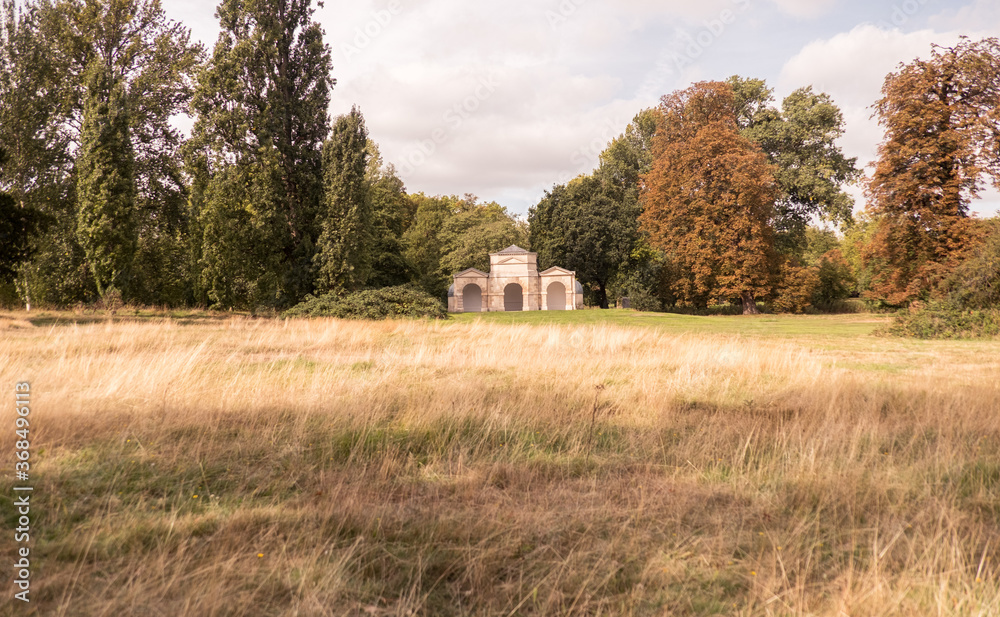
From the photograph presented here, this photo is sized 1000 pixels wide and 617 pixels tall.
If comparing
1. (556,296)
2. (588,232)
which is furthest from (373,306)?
(556,296)

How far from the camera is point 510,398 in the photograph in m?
6.09

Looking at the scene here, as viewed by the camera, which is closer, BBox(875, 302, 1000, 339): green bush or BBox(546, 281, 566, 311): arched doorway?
BBox(875, 302, 1000, 339): green bush

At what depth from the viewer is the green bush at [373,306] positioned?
20672 millimetres

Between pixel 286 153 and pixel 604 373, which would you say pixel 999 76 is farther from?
pixel 286 153

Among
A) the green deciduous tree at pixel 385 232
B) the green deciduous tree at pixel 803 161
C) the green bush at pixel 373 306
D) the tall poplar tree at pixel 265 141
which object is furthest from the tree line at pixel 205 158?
the green deciduous tree at pixel 803 161

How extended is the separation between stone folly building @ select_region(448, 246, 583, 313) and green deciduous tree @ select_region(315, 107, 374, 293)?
17.0 metres

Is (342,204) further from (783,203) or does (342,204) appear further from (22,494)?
(783,203)

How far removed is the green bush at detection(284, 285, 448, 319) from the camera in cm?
2067

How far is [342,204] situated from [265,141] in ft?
14.1

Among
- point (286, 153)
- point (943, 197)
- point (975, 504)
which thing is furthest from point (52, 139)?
point (943, 197)

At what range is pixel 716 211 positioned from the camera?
1262 inches

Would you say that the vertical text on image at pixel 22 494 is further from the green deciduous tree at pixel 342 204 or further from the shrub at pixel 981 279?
the shrub at pixel 981 279

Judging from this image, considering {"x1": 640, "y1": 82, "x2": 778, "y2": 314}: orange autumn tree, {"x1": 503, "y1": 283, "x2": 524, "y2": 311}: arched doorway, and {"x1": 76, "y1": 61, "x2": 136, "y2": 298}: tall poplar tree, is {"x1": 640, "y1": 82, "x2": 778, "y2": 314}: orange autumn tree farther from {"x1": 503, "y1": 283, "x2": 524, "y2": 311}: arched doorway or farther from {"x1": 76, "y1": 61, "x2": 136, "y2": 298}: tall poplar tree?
{"x1": 76, "y1": 61, "x2": 136, "y2": 298}: tall poplar tree

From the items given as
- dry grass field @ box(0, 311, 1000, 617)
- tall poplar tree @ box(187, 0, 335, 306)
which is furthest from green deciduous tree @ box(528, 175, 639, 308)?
dry grass field @ box(0, 311, 1000, 617)
